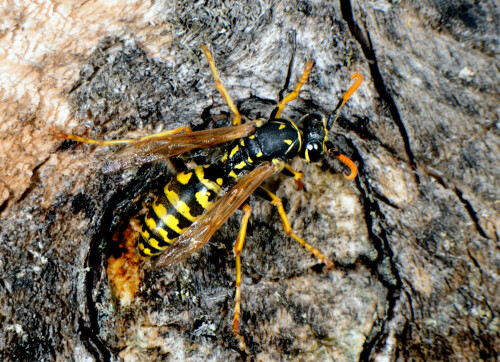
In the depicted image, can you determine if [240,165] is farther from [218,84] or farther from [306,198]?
[218,84]

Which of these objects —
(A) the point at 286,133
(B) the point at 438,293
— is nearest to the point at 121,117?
(A) the point at 286,133

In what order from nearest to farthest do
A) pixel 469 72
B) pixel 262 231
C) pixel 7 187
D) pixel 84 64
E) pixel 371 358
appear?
pixel 7 187 → pixel 84 64 → pixel 371 358 → pixel 469 72 → pixel 262 231

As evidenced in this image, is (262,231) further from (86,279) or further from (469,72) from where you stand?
(469,72)

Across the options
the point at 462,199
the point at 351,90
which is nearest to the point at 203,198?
the point at 351,90

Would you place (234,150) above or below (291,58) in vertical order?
below

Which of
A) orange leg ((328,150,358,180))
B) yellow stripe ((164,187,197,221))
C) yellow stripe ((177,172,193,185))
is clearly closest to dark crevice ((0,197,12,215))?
yellow stripe ((164,187,197,221))

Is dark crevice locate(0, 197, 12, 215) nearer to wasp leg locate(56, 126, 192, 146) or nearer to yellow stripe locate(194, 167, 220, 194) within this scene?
wasp leg locate(56, 126, 192, 146)
